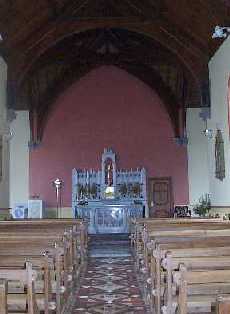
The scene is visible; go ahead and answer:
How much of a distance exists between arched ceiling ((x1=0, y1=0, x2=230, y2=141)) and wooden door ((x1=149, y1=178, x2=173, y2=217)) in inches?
86.2

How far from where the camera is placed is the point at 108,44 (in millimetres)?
18812

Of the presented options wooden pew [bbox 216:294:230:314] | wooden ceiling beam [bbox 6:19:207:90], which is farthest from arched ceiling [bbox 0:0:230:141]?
wooden pew [bbox 216:294:230:314]

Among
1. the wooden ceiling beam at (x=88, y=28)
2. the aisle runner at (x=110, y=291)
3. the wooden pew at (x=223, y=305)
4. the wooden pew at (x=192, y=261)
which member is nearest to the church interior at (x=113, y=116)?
the wooden ceiling beam at (x=88, y=28)

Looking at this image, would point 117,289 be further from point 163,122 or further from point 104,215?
point 163,122

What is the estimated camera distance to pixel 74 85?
2023 centimetres

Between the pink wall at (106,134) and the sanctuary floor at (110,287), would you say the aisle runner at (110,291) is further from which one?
the pink wall at (106,134)

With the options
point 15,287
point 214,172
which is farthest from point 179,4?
point 15,287

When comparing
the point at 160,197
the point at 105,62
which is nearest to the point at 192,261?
the point at 160,197

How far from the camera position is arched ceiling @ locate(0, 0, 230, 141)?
13500mm

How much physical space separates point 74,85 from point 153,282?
15227mm

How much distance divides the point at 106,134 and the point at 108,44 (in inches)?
138

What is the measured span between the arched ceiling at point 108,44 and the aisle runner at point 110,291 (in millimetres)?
6481

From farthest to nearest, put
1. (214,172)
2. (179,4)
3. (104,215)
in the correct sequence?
(104,215) → (214,172) → (179,4)

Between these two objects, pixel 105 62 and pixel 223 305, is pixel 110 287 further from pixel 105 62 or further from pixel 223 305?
pixel 105 62
